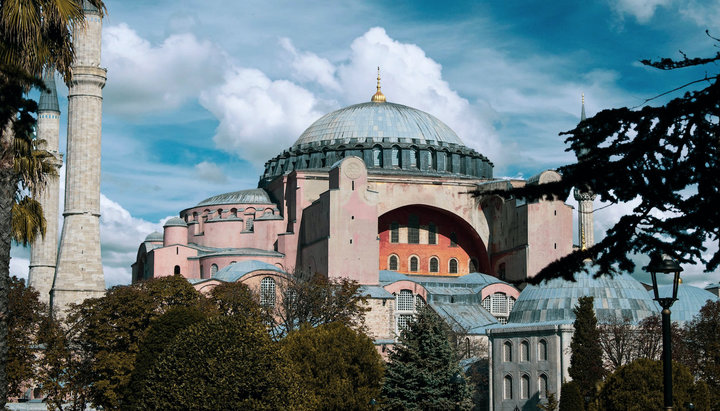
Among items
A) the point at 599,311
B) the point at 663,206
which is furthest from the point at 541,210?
the point at 663,206

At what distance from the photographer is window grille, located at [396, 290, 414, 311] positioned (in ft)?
174

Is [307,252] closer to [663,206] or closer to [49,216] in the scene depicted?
[49,216]

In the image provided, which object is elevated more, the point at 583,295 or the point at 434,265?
the point at 434,265

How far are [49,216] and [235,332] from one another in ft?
104

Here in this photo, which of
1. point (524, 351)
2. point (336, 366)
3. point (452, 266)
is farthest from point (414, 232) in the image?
point (336, 366)

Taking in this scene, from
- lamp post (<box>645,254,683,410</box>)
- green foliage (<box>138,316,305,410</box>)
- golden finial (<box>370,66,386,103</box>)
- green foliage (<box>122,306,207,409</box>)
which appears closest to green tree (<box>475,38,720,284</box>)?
lamp post (<box>645,254,683,410</box>)

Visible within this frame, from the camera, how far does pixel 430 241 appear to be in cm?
6006

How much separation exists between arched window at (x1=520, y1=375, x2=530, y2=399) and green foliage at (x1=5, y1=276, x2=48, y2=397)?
65.5 feet

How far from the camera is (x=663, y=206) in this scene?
23.5 feet

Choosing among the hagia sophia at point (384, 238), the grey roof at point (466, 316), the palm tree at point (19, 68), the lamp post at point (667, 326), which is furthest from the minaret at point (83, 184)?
the lamp post at point (667, 326)

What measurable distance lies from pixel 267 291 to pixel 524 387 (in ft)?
47.0

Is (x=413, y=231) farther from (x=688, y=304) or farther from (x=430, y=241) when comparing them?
(x=688, y=304)

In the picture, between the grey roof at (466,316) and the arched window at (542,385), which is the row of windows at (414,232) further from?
the arched window at (542,385)

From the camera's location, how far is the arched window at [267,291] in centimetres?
4915
